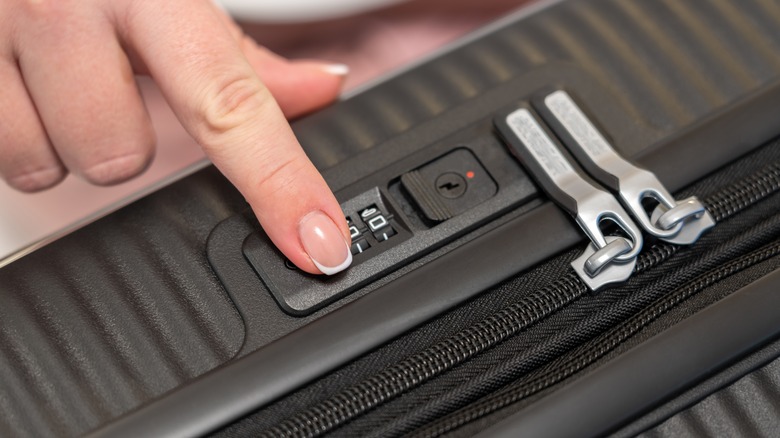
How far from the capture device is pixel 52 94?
0.66 m

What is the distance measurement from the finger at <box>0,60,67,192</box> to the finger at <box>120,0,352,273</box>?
10 centimetres

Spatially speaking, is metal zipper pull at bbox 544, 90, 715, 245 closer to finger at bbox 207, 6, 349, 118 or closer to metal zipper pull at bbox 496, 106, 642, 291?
metal zipper pull at bbox 496, 106, 642, 291

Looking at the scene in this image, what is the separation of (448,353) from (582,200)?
0.15 metres

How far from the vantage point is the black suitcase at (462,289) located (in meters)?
0.52

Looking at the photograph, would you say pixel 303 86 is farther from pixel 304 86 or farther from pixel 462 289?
pixel 462 289

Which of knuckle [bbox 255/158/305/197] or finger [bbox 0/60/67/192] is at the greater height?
finger [bbox 0/60/67/192]

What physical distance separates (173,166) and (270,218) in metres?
0.32

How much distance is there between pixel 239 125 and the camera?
601mm

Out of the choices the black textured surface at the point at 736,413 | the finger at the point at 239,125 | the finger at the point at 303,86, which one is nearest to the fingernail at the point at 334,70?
the finger at the point at 303,86

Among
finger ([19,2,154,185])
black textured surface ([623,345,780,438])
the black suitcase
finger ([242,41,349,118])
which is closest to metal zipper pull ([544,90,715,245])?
the black suitcase

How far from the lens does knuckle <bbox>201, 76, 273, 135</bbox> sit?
603mm

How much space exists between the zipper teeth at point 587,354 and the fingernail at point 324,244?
130mm

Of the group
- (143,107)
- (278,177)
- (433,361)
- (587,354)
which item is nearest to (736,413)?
(587,354)

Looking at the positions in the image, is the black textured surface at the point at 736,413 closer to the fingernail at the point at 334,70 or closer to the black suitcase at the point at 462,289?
the black suitcase at the point at 462,289
